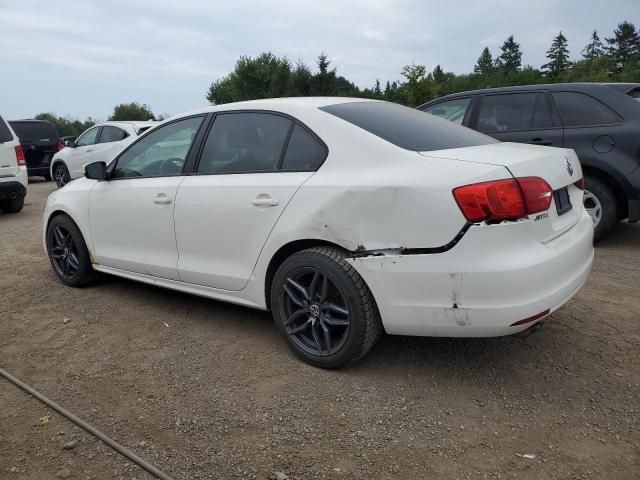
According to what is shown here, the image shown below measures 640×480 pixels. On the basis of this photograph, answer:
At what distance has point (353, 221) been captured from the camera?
287 cm

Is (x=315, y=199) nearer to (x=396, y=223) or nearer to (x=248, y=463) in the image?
(x=396, y=223)

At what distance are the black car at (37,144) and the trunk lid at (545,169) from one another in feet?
48.7

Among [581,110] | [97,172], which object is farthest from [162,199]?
[581,110]

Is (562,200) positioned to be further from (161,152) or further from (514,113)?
(514,113)

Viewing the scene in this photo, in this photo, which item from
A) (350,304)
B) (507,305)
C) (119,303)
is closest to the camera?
(507,305)

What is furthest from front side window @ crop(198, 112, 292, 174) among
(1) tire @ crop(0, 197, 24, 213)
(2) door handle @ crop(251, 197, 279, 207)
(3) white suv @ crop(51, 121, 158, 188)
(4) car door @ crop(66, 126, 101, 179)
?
(4) car door @ crop(66, 126, 101, 179)

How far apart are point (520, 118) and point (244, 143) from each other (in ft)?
12.5

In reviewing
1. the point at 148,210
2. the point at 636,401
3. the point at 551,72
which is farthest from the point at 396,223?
the point at 551,72

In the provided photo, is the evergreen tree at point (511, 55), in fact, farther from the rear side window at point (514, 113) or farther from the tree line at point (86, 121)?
the rear side window at point (514, 113)

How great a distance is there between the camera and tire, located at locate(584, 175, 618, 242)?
5.53 meters

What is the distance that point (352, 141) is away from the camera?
3049 millimetres

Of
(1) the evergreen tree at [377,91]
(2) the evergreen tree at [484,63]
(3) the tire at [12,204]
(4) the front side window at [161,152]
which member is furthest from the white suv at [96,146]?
(2) the evergreen tree at [484,63]

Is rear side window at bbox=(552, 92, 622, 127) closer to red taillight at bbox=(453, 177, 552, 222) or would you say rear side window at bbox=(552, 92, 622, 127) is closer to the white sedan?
the white sedan

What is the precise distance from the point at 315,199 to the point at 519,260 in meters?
1.10
